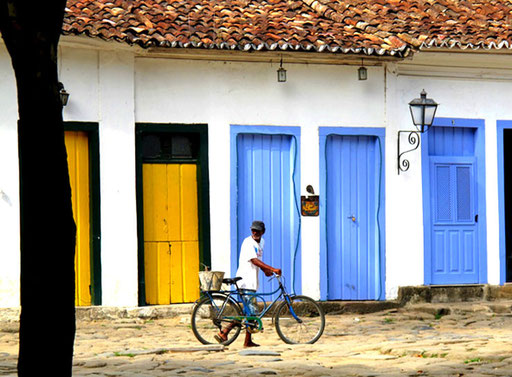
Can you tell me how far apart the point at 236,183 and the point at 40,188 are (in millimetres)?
9811

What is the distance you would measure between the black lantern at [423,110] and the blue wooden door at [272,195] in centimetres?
178

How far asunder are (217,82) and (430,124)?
3.13m

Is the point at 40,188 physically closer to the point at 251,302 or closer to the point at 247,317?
the point at 247,317

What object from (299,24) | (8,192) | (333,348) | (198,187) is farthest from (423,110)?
(8,192)

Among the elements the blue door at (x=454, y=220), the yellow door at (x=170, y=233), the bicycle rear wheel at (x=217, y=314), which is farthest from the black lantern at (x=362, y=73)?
the bicycle rear wheel at (x=217, y=314)

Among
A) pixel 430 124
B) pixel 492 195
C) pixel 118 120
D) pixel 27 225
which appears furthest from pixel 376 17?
pixel 27 225

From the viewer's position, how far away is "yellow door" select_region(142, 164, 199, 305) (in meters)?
16.4

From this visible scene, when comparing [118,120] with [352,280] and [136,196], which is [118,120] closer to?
[136,196]

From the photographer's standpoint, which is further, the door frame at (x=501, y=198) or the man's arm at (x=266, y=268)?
the door frame at (x=501, y=198)

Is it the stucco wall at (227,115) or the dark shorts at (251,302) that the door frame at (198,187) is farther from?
the dark shorts at (251,302)

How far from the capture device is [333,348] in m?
12.8

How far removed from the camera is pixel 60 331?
696cm

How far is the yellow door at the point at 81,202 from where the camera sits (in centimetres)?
1595

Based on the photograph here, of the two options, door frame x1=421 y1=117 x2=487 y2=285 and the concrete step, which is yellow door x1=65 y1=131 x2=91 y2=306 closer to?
the concrete step
